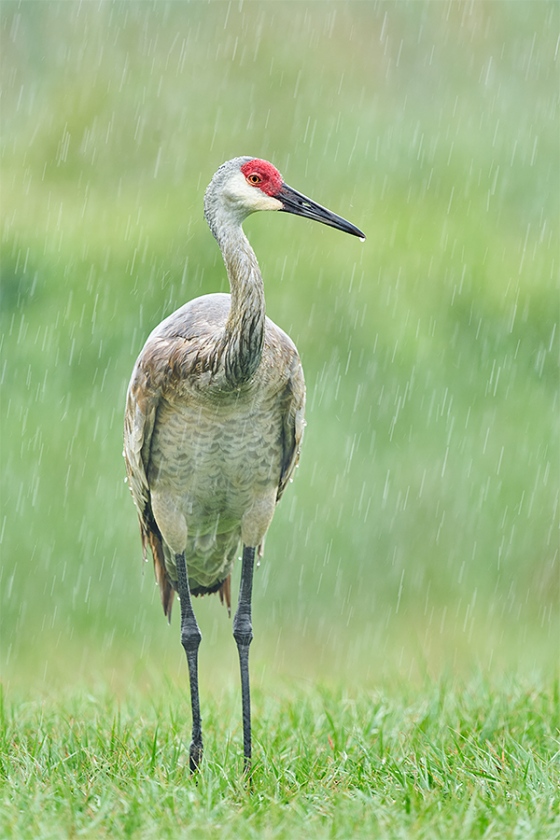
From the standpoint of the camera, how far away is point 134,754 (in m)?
4.34

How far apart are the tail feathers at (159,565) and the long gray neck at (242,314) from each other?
3.78ft

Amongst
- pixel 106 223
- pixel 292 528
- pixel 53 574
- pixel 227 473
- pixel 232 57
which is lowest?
pixel 53 574

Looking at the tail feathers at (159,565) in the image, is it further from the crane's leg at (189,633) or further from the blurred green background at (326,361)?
the blurred green background at (326,361)

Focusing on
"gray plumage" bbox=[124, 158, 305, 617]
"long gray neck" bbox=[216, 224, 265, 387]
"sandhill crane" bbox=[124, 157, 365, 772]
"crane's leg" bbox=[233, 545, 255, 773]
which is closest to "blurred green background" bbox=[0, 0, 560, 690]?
"crane's leg" bbox=[233, 545, 255, 773]

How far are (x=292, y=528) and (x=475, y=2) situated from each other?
6.29 m

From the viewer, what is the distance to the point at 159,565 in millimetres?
5227

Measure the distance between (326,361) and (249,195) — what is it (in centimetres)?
529

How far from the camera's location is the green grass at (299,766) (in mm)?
3473

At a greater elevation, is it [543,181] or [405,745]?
[543,181]

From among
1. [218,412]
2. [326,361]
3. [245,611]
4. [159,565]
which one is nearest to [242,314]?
[218,412]

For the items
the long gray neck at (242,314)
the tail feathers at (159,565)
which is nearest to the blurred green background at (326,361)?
the tail feathers at (159,565)

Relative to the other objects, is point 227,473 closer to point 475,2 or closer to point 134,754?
point 134,754

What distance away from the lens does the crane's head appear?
4.21m

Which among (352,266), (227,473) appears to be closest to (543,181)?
(352,266)
